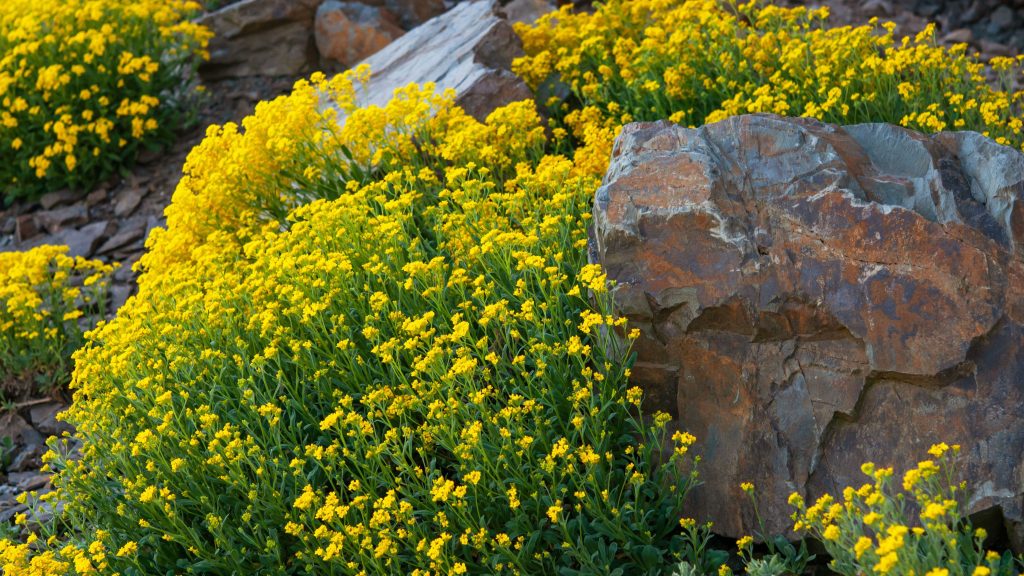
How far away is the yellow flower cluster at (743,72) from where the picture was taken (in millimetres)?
A: 5500

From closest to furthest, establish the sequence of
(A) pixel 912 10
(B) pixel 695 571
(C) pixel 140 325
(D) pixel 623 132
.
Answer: (B) pixel 695 571
(D) pixel 623 132
(C) pixel 140 325
(A) pixel 912 10

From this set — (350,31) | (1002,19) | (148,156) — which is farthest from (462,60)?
(1002,19)

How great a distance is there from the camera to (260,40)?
927cm

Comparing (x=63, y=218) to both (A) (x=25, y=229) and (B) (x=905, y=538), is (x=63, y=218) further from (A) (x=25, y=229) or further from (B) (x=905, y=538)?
(B) (x=905, y=538)

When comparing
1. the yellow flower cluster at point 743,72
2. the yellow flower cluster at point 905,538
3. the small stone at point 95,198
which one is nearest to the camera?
the yellow flower cluster at point 905,538

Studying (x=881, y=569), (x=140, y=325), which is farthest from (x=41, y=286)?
(x=881, y=569)

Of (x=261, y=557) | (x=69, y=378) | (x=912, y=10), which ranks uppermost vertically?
(x=261, y=557)

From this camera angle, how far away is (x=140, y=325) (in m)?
5.09

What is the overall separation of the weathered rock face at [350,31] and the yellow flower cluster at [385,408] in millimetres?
3224

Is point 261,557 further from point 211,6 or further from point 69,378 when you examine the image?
point 211,6

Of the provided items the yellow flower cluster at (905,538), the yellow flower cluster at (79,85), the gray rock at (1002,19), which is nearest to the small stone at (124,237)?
the yellow flower cluster at (79,85)

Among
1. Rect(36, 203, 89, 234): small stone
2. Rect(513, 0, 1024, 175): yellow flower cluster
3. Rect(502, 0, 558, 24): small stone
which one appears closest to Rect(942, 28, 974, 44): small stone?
Rect(513, 0, 1024, 175): yellow flower cluster

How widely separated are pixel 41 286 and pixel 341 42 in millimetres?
3403

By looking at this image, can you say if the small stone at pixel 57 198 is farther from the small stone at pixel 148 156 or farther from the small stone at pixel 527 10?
the small stone at pixel 527 10
